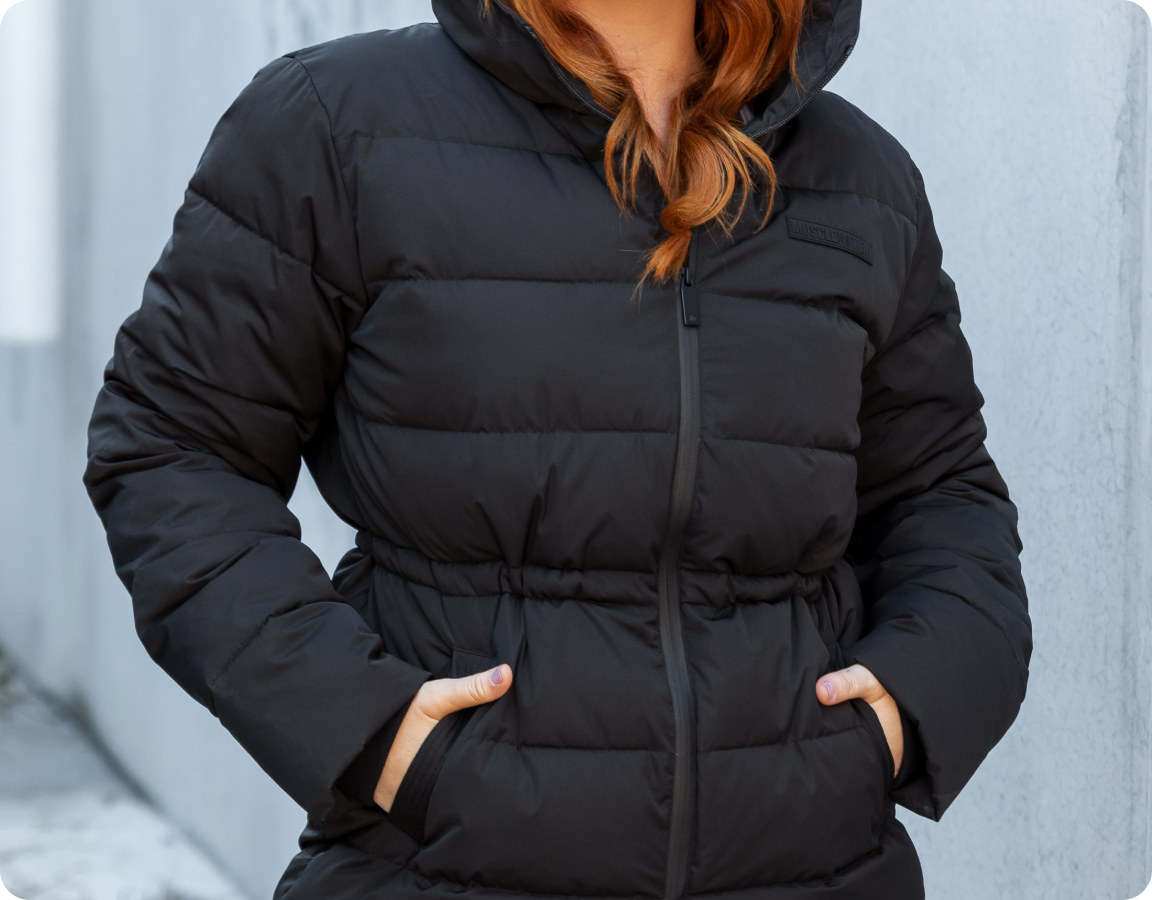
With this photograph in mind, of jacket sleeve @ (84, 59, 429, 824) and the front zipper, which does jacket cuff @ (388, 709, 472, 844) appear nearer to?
jacket sleeve @ (84, 59, 429, 824)

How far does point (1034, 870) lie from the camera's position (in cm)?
195

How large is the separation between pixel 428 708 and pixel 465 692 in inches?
1.5

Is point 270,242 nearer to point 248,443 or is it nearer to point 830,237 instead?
point 248,443

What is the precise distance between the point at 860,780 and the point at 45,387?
418 centimetres

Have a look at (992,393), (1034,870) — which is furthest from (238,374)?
(1034,870)

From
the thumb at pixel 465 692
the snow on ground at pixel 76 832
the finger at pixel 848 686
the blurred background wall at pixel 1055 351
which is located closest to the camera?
the thumb at pixel 465 692

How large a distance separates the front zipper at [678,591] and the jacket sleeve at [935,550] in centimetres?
23

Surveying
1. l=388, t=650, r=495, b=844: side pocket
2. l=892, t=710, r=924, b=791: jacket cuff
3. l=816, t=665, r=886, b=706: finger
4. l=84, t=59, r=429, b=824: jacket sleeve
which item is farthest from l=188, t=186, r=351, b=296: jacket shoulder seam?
l=892, t=710, r=924, b=791: jacket cuff

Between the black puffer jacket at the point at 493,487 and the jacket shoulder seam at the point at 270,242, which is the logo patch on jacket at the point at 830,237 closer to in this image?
the black puffer jacket at the point at 493,487

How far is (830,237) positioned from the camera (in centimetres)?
124

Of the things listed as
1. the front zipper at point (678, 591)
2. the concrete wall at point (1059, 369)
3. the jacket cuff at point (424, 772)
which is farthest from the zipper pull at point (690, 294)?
the concrete wall at point (1059, 369)

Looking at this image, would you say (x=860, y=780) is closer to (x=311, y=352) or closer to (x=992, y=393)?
(x=311, y=352)

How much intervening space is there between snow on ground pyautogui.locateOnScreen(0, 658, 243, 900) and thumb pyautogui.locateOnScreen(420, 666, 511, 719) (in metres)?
2.69

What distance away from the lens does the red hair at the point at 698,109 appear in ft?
3.76
